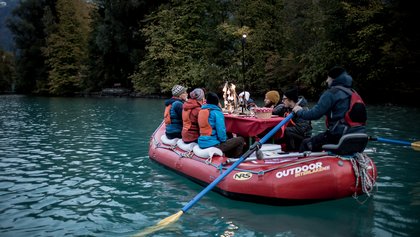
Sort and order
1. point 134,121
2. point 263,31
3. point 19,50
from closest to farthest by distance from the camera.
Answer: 1. point 134,121
2. point 263,31
3. point 19,50

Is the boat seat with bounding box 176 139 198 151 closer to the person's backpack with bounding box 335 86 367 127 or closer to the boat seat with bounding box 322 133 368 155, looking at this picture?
the boat seat with bounding box 322 133 368 155

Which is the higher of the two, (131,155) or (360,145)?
(360,145)

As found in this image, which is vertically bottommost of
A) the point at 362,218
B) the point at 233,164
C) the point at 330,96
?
the point at 362,218

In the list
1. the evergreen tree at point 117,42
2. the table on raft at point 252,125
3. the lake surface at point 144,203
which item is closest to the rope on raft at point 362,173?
the lake surface at point 144,203

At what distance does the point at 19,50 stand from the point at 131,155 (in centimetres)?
5282

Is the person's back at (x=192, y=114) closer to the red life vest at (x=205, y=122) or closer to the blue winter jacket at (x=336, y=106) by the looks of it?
the red life vest at (x=205, y=122)

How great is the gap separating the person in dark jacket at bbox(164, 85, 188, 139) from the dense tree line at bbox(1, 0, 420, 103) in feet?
26.7

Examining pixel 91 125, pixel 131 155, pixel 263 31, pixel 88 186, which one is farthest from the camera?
pixel 263 31

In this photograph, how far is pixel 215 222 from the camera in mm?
5918

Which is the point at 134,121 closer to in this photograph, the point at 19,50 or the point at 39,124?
the point at 39,124

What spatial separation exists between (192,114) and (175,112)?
1224 mm

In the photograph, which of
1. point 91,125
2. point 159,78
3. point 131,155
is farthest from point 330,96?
point 159,78

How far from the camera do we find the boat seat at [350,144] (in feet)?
19.4

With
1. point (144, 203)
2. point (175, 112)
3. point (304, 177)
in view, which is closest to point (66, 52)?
point (175, 112)
